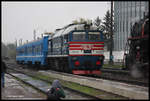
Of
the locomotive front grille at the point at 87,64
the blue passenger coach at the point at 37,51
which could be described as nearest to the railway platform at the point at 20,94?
the locomotive front grille at the point at 87,64

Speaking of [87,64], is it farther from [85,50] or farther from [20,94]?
[20,94]

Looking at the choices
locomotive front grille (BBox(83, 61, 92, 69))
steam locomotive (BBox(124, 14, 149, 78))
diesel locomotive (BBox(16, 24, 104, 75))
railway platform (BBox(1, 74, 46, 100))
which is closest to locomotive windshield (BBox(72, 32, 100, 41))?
diesel locomotive (BBox(16, 24, 104, 75))

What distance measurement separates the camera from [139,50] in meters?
12.4

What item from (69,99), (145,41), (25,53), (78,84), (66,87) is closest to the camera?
(69,99)

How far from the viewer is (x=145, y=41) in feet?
37.2

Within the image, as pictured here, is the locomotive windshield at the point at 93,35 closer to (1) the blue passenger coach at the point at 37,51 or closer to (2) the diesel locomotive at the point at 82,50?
(2) the diesel locomotive at the point at 82,50

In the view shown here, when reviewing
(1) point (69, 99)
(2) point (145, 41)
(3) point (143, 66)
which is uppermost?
(2) point (145, 41)

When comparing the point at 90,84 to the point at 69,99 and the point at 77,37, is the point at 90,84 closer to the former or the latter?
the point at 69,99

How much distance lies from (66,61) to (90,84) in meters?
4.88

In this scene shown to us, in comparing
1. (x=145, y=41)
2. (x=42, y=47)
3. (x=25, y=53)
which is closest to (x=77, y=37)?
(x=145, y=41)

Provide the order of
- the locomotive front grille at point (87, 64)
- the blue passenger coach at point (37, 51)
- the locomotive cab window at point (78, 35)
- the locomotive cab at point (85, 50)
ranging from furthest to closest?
the blue passenger coach at point (37, 51) < the locomotive front grille at point (87, 64) < the locomotive cab window at point (78, 35) < the locomotive cab at point (85, 50)

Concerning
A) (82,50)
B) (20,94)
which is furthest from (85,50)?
(20,94)

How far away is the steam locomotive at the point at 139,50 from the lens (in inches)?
448

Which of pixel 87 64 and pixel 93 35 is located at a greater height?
pixel 93 35
